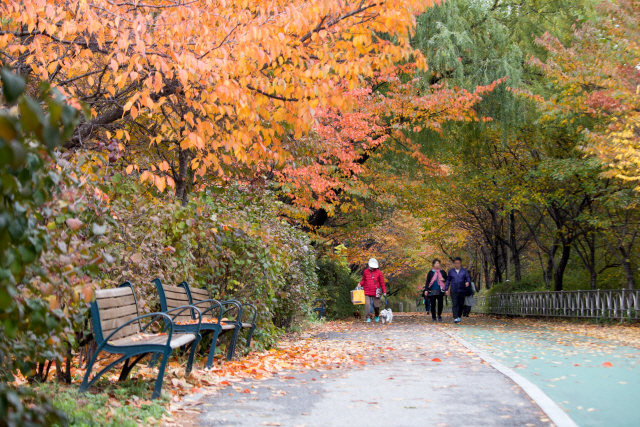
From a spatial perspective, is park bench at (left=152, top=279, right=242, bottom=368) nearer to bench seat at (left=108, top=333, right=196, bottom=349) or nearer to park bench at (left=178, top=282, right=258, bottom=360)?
park bench at (left=178, top=282, right=258, bottom=360)

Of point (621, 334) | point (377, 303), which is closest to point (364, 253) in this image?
point (377, 303)

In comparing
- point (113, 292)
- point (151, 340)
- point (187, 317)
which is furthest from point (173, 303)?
point (113, 292)

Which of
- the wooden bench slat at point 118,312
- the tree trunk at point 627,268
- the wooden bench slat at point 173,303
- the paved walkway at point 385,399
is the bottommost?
the paved walkway at point 385,399

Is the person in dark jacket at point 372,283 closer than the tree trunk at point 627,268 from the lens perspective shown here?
No

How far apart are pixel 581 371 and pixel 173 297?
5.06 meters

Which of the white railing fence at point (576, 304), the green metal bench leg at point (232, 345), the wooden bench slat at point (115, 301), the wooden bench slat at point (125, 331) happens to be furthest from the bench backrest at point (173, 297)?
the white railing fence at point (576, 304)

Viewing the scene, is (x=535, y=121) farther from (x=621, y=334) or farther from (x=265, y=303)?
(x=265, y=303)

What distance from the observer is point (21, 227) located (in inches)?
74.5

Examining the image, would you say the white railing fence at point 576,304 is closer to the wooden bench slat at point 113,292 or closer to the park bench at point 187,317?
the park bench at point 187,317

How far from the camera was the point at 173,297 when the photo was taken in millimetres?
6527

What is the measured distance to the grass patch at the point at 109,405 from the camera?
3.83m

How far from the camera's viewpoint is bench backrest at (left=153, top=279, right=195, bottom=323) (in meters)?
6.01

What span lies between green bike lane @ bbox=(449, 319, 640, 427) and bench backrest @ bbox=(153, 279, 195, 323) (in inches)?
156

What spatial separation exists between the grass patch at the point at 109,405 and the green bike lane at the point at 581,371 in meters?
3.34
